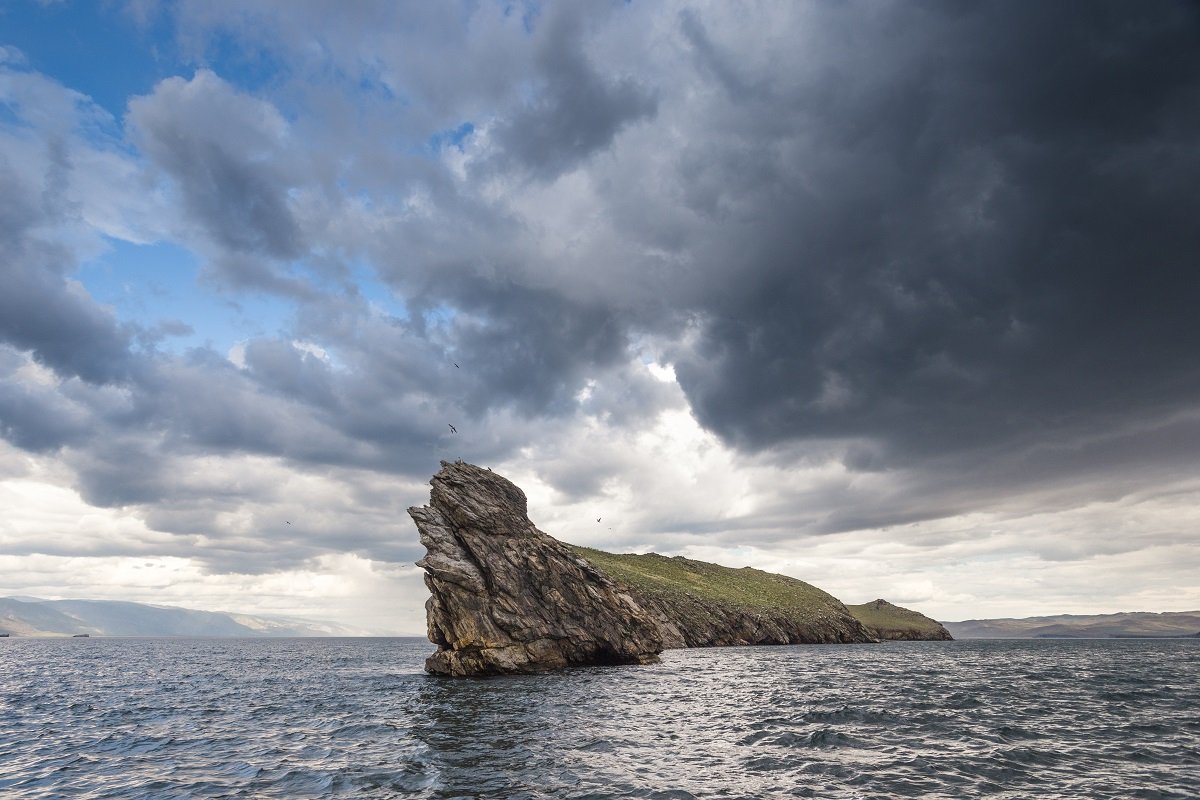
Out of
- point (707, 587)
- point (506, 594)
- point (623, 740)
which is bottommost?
point (623, 740)

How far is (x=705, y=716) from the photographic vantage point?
40031 mm

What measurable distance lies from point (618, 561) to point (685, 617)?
1759 inches

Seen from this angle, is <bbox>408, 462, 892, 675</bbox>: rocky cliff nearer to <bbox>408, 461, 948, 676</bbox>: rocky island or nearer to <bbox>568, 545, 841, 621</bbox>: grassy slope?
<bbox>408, 461, 948, 676</bbox>: rocky island

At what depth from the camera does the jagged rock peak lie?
7100 cm

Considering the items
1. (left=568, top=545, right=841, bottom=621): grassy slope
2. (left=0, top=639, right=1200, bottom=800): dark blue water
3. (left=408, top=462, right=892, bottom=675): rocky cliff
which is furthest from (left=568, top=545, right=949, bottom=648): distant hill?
(left=0, top=639, right=1200, bottom=800): dark blue water

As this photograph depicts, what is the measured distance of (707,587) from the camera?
174m

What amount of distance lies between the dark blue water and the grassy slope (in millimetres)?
90571

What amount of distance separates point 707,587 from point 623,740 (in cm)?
14793

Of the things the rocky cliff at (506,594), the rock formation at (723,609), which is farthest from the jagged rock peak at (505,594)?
the rock formation at (723,609)

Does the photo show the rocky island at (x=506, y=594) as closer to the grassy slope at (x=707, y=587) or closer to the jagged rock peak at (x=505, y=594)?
the jagged rock peak at (x=505, y=594)

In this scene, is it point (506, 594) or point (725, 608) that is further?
point (725, 608)

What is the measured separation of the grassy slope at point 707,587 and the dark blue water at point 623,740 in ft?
297

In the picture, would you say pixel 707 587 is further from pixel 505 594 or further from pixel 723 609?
pixel 505 594

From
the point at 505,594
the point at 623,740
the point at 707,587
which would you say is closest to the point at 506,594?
the point at 505,594
